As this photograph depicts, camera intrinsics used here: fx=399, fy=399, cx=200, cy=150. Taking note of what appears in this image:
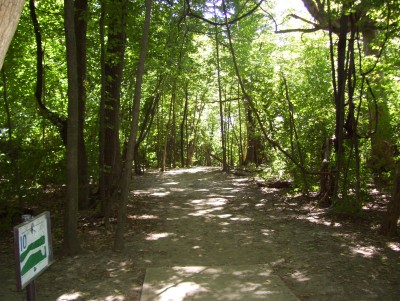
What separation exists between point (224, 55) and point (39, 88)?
1169cm

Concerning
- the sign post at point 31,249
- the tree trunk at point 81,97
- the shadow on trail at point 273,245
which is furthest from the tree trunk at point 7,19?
the tree trunk at point 81,97

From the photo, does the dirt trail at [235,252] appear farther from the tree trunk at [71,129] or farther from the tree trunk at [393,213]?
the tree trunk at [71,129]

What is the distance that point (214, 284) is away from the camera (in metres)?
5.04

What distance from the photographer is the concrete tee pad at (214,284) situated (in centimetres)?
466

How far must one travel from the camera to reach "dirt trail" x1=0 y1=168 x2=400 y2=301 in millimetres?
4965

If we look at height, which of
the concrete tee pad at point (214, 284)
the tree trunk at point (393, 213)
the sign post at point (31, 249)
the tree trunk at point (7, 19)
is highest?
the tree trunk at point (7, 19)

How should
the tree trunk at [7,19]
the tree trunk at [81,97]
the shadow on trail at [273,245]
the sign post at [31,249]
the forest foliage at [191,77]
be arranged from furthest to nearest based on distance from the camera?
the tree trunk at [81,97]
the forest foliage at [191,77]
the shadow on trail at [273,245]
the sign post at [31,249]
the tree trunk at [7,19]

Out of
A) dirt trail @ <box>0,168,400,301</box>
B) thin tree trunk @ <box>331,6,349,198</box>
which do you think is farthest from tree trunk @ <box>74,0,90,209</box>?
thin tree trunk @ <box>331,6,349,198</box>

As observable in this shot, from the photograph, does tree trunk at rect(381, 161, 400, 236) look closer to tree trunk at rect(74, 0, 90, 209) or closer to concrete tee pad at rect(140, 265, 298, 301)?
concrete tee pad at rect(140, 265, 298, 301)

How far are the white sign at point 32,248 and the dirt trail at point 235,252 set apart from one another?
213cm

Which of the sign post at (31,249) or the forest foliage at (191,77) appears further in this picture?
the forest foliage at (191,77)

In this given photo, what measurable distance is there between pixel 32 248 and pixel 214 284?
9.57 feet

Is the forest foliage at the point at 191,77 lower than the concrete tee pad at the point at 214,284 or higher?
higher

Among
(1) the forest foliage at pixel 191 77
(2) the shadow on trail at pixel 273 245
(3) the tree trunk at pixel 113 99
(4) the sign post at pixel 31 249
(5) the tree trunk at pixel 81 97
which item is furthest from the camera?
(5) the tree trunk at pixel 81 97
